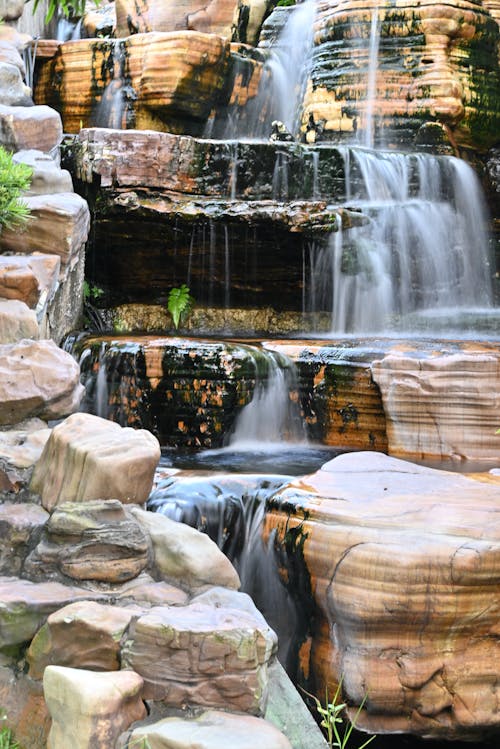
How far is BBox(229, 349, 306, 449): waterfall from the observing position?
6.93 meters

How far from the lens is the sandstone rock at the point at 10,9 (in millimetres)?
10500

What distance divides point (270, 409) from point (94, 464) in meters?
3.39

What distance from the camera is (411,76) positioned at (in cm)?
1166

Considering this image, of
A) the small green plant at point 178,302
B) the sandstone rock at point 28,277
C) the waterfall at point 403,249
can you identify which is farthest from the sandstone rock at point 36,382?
the waterfall at point 403,249

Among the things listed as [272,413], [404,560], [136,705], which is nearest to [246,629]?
[136,705]

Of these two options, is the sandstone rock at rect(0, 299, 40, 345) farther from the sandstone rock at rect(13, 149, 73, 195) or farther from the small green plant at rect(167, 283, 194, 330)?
the small green plant at rect(167, 283, 194, 330)

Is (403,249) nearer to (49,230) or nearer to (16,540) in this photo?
(49,230)

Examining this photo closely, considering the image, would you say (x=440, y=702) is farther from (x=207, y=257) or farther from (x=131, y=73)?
(x=131, y=73)

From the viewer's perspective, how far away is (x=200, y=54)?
11195 millimetres

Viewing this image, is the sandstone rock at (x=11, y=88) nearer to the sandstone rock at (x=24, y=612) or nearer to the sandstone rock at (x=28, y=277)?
the sandstone rock at (x=28, y=277)

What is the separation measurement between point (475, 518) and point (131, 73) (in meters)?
8.95

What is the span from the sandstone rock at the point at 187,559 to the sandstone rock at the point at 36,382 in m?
1.33

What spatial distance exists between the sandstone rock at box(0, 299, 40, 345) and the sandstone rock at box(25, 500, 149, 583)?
1877 mm

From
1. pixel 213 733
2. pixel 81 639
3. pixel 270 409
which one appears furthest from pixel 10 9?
pixel 213 733
